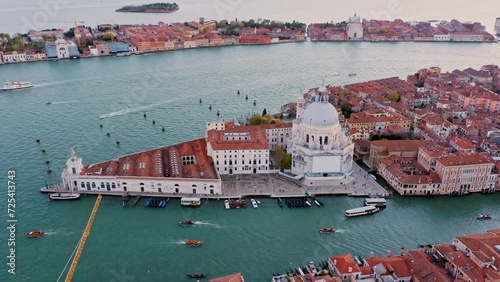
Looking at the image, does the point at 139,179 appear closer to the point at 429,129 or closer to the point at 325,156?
the point at 325,156

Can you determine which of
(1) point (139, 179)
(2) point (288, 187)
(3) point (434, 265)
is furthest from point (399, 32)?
(3) point (434, 265)

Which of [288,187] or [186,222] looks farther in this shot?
[288,187]

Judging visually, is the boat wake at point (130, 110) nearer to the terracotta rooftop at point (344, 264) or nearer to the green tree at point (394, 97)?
the green tree at point (394, 97)

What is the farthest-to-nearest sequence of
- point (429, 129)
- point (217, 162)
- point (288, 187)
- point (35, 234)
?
point (429, 129)
point (217, 162)
point (288, 187)
point (35, 234)

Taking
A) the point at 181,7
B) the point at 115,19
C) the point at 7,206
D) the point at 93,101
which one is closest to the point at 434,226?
the point at 7,206

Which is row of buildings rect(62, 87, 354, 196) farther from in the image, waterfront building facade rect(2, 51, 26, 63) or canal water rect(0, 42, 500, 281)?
waterfront building facade rect(2, 51, 26, 63)

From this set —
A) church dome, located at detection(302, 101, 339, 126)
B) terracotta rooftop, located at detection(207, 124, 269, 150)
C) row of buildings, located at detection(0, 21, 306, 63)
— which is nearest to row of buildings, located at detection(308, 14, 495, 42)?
row of buildings, located at detection(0, 21, 306, 63)

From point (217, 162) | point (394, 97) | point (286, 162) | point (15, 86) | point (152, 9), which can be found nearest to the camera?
point (217, 162)
